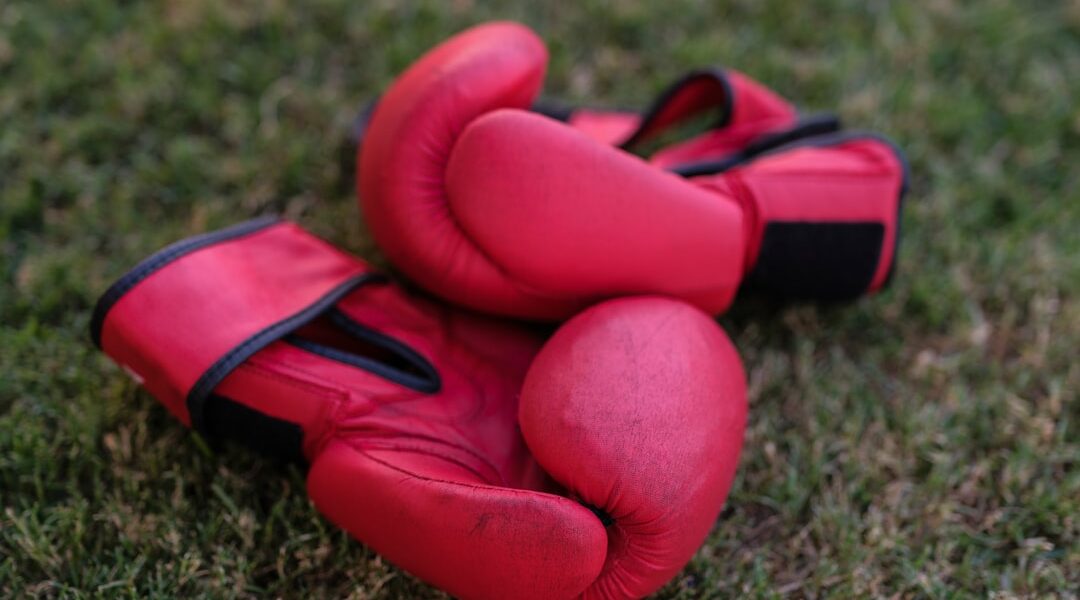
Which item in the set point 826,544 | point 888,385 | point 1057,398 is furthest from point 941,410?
point 826,544

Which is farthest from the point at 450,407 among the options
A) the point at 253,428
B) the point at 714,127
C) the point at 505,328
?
the point at 714,127

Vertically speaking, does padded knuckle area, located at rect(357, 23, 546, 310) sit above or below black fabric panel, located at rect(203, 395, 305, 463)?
above

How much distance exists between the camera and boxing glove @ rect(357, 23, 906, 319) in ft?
5.32

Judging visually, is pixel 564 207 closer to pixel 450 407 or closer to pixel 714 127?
pixel 450 407

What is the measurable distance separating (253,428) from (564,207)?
2.19 ft

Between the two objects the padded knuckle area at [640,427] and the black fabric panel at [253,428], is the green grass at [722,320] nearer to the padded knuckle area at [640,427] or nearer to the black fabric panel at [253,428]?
the black fabric panel at [253,428]

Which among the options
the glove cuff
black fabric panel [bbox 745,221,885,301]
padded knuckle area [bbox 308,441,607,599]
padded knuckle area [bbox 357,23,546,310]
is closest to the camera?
padded knuckle area [bbox 308,441,607,599]

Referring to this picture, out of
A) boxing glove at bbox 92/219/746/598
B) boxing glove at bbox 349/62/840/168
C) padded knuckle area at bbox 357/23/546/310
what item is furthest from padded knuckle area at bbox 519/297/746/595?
boxing glove at bbox 349/62/840/168

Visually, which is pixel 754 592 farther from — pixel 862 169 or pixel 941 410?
pixel 862 169

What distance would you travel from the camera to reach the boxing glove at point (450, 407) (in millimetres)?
1423

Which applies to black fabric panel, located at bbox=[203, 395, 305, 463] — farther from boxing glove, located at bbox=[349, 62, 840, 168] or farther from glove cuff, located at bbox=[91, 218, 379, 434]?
boxing glove, located at bbox=[349, 62, 840, 168]

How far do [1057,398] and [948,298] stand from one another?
0.99 feet

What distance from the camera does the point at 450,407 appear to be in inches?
65.9

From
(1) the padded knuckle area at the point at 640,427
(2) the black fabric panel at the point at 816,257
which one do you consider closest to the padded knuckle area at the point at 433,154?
(1) the padded knuckle area at the point at 640,427
